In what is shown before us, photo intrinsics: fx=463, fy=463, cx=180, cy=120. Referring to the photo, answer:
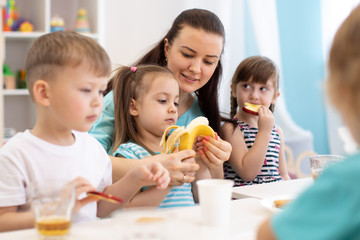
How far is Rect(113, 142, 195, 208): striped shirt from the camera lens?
5.25 feet

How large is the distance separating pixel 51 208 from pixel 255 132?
1.44 meters

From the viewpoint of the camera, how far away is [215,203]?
1039 millimetres

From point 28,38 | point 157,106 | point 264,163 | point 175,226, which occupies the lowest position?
point 264,163

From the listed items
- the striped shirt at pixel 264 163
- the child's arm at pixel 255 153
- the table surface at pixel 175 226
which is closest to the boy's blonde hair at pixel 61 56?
the table surface at pixel 175 226

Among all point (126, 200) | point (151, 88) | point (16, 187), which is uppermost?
point (151, 88)

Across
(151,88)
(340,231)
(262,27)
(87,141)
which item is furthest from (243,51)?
(340,231)

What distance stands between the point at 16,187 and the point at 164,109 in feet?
2.36

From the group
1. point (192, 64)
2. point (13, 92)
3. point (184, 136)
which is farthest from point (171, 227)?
point (13, 92)

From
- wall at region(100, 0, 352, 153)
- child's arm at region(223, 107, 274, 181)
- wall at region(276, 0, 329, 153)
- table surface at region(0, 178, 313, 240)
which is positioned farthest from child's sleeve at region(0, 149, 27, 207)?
wall at region(276, 0, 329, 153)

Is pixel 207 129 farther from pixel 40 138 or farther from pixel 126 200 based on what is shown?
pixel 40 138

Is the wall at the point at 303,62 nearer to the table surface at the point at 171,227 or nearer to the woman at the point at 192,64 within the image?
the woman at the point at 192,64

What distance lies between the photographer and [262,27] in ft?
12.6

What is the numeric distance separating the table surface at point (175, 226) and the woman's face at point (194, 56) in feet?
2.13

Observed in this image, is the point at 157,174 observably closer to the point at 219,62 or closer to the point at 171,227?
the point at 171,227
